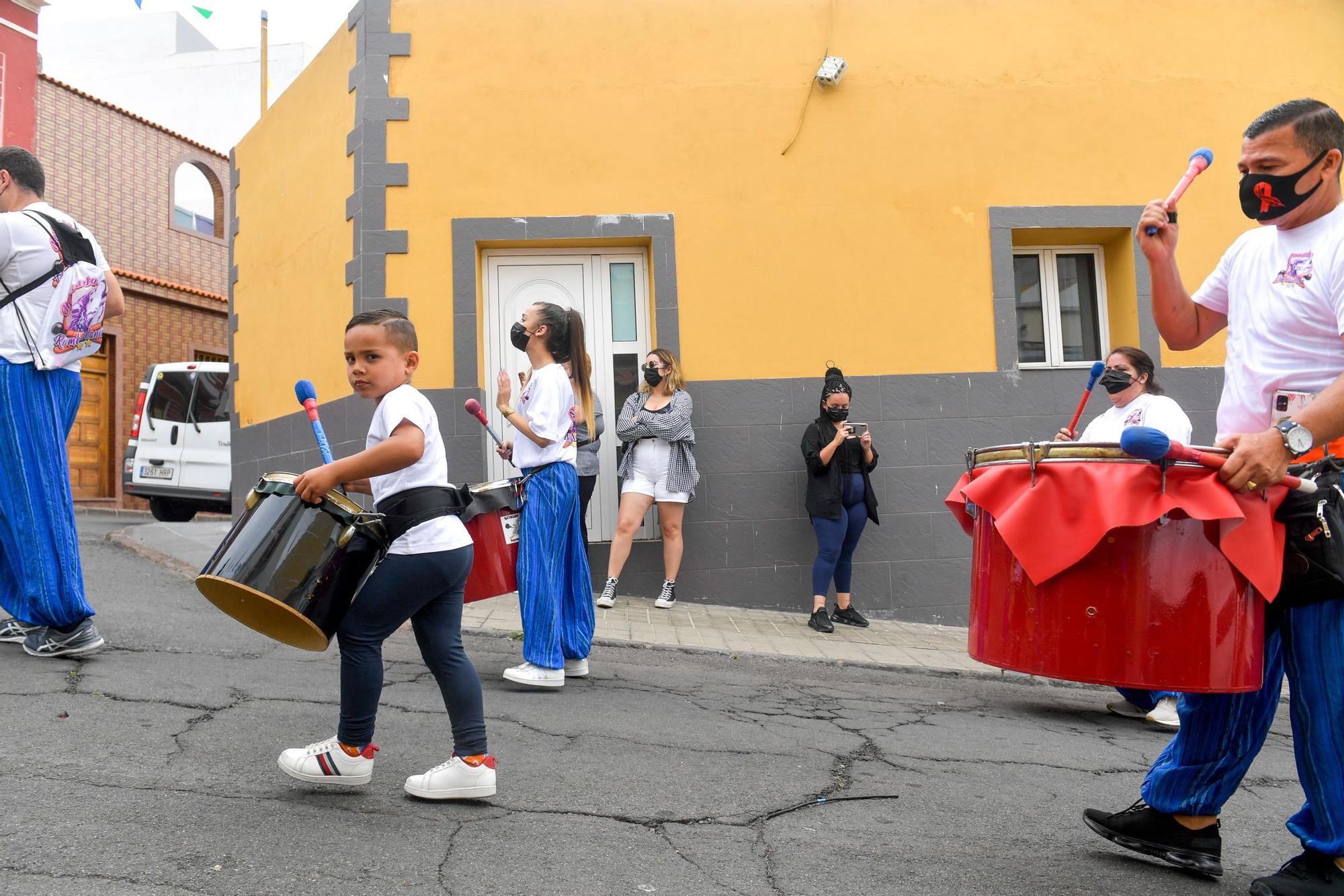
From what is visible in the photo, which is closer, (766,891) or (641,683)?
(766,891)

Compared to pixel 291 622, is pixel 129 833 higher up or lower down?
lower down

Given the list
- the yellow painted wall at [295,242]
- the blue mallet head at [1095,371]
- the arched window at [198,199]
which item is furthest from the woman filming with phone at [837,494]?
the arched window at [198,199]

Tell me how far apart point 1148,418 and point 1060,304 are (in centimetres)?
421

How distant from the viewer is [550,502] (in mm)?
5352

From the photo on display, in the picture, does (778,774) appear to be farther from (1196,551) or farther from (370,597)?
(1196,551)

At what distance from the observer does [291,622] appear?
3.16 meters

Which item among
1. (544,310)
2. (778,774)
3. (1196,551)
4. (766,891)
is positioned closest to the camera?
(1196,551)

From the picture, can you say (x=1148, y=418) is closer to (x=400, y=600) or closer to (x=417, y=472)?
(x=417, y=472)

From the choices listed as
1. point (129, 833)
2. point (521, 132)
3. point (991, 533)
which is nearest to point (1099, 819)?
point (991, 533)

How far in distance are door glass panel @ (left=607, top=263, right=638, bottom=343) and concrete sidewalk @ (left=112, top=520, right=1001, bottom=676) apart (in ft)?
6.72

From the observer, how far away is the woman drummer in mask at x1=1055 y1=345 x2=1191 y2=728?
204 inches

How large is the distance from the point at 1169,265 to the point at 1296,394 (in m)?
0.46

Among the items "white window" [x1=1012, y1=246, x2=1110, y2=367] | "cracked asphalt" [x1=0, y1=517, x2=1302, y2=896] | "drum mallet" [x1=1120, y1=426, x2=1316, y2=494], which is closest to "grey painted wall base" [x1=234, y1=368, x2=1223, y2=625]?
"white window" [x1=1012, y1=246, x2=1110, y2=367]

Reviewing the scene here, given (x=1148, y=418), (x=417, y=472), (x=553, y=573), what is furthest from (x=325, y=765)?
(x=1148, y=418)
